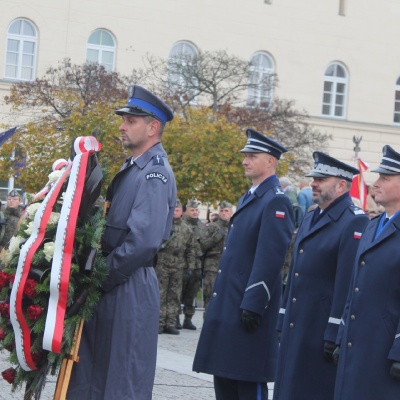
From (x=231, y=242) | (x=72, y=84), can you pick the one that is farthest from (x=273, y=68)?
(x=231, y=242)

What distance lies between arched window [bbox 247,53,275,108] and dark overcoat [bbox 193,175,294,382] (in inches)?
1104

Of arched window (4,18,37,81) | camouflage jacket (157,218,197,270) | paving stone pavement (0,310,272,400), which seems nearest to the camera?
paving stone pavement (0,310,272,400)

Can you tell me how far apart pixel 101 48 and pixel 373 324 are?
34.8 meters

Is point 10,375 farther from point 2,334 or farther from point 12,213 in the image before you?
point 12,213

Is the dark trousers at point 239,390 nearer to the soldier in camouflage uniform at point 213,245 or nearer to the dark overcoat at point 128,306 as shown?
the dark overcoat at point 128,306

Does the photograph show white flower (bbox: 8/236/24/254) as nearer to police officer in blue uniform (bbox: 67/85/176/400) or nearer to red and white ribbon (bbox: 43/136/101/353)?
red and white ribbon (bbox: 43/136/101/353)

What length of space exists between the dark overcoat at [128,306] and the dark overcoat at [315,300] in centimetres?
130

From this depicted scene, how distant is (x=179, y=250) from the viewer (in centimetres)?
1702

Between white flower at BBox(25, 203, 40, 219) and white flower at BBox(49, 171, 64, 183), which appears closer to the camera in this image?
white flower at BBox(25, 203, 40, 219)

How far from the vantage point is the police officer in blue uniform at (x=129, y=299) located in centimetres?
639

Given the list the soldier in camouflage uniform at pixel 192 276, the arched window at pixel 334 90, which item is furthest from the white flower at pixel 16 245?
the arched window at pixel 334 90

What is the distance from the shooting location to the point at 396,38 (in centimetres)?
4572

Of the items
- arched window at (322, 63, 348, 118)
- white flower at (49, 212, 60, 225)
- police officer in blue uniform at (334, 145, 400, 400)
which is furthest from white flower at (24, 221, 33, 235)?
arched window at (322, 63, 348, 118)

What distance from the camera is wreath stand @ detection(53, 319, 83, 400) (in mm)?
6289
